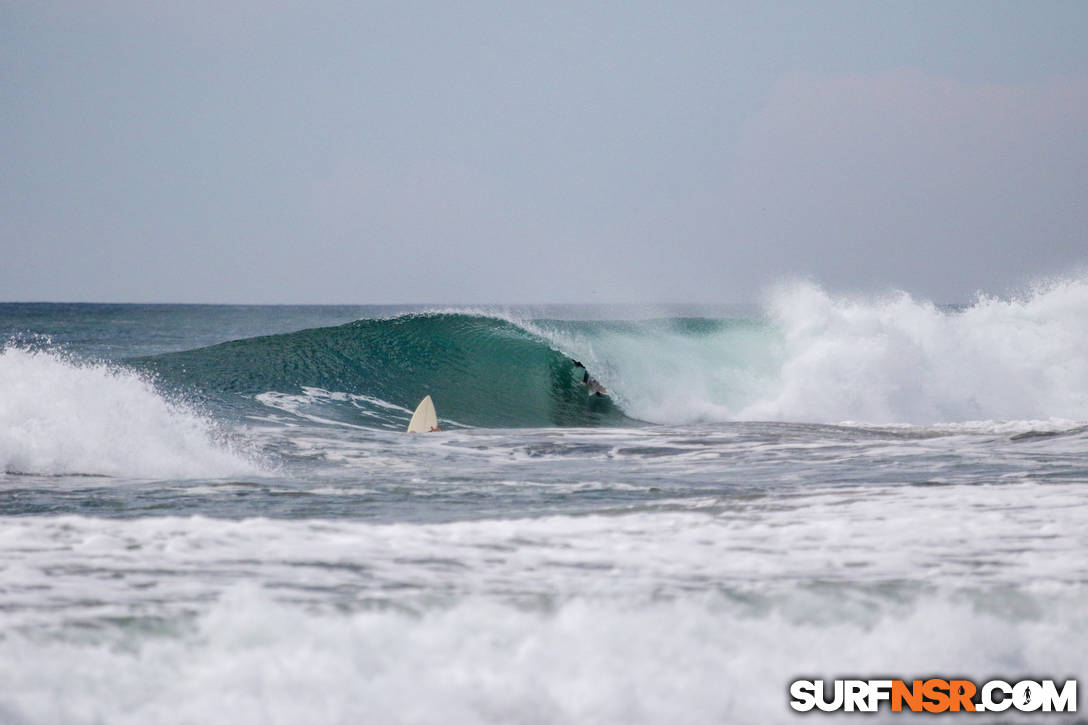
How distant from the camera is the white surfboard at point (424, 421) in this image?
1333 centimetres

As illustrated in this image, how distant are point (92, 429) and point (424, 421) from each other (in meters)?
5.20

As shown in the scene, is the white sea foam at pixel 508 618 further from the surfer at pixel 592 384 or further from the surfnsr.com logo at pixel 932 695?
the surfer at pixel 592 384

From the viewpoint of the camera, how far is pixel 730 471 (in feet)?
28.6

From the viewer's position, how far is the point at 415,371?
18625 millimetres

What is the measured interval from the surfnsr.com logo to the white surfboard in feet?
32.2

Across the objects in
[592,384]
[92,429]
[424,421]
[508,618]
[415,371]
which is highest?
[415,371]

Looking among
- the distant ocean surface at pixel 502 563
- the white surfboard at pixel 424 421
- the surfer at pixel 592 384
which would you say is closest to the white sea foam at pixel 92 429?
the distant ocean surface at pixel 502 563

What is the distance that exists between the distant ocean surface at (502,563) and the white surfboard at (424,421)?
86 cm

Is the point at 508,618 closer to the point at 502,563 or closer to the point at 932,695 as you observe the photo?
the point at 502,563

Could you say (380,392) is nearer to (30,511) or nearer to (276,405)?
(276,405)

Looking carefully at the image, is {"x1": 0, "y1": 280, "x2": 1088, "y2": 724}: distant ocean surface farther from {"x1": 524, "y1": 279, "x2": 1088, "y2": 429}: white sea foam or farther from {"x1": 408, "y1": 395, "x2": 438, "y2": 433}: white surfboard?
{"x1": 524, "y1": 279, "x2": 1088, "y2": 429}: white sea foam

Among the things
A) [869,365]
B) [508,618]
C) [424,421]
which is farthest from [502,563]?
[869,365]

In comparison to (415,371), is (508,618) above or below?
below

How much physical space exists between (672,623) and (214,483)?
459 centimetres
